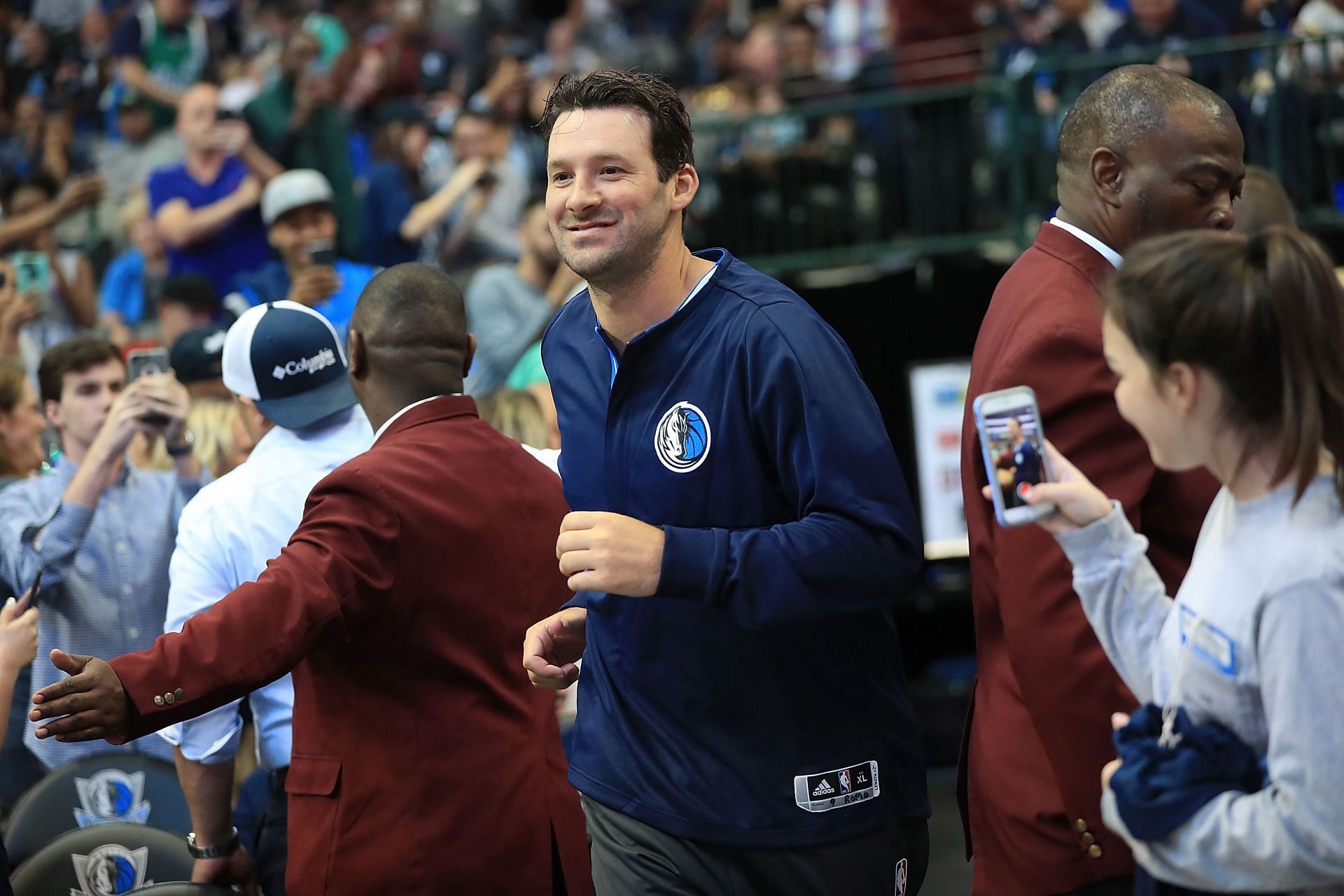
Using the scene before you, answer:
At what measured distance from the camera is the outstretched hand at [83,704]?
2713 millimetres

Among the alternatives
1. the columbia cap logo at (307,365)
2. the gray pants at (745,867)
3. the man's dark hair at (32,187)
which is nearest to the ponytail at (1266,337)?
the gray pants at (745,867)

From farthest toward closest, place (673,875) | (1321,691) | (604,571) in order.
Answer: (673,875) → (604,571) → (1321,691)

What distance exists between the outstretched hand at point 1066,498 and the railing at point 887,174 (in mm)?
6630

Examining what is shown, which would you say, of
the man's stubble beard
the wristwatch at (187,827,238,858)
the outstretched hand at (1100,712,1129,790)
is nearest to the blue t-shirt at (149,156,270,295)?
the wristwatch at (187,827,238,858)

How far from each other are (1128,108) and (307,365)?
2.09m

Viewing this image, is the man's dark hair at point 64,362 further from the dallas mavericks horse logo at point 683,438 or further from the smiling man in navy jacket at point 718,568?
the dallas mavericks horse logo at point 683,438

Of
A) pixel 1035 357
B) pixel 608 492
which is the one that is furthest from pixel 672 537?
pixel 1035 357

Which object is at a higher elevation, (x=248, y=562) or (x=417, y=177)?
(x=417, y=177)

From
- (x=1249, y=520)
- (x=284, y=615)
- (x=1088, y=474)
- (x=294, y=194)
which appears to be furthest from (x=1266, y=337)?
(x=294, y=194)

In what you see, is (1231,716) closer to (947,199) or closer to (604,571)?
(604,571)

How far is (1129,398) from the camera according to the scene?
2.20 meters

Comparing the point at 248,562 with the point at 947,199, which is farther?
the point at 947,199

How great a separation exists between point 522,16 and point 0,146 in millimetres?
4926

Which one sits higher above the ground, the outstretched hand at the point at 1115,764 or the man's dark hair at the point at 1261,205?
the man's dark hair at the point at 1261,205
